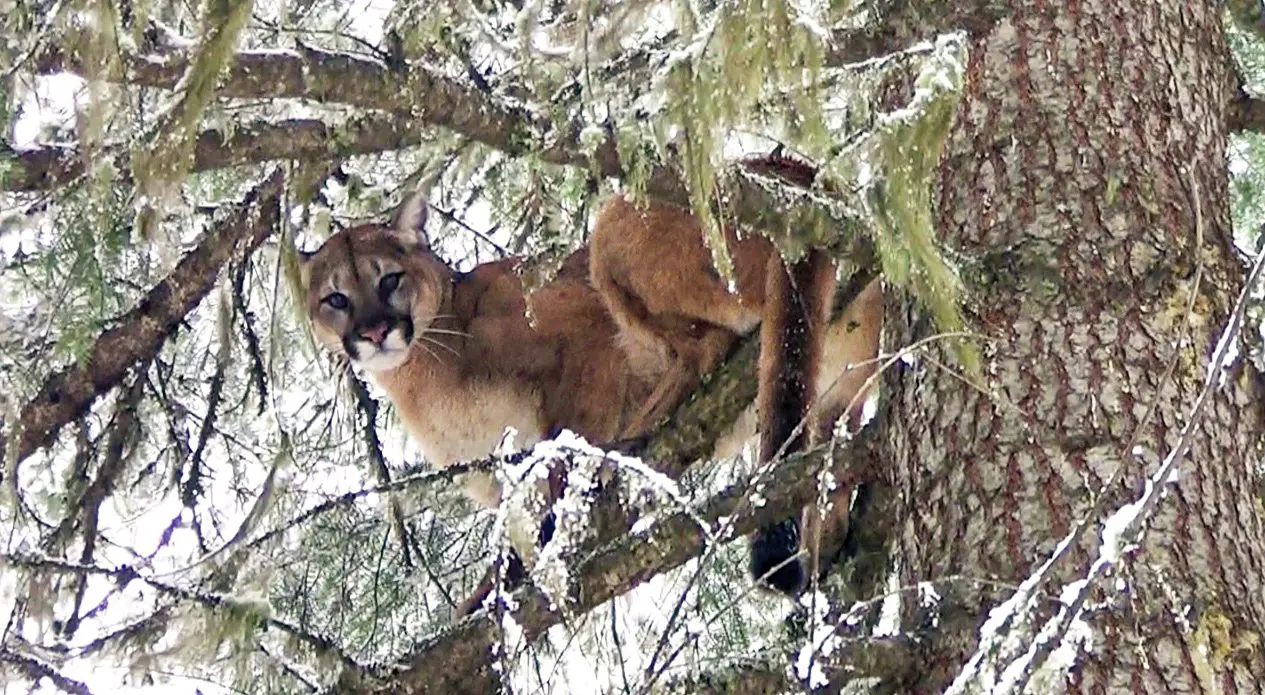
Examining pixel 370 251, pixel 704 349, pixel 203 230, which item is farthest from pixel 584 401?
pixel 203 230

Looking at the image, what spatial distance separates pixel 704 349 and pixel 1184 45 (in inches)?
71.0

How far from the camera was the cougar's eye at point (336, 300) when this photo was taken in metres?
5.84

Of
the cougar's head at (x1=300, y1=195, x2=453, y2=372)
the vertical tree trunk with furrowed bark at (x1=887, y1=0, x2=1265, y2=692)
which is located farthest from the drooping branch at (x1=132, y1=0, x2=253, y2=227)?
the cougar's head at (x1=300, y1=195, x2=453, y2=372)

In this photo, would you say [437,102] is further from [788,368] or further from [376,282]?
A: [376,282]

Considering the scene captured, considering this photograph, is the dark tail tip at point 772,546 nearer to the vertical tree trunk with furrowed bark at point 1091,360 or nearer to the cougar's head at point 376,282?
the vertical tree trunk with furrowed bark at point 1091,360

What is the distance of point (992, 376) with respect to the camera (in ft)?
10.5

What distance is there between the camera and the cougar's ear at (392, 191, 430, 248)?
5.57 meters

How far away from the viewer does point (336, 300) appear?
585 cm

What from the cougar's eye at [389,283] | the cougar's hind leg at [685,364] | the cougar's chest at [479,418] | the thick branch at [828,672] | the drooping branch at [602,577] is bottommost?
the thick branch at [828,672]

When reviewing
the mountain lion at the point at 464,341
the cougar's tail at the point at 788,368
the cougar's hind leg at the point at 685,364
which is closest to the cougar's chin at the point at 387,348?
the mountain lion at the point at 464,341

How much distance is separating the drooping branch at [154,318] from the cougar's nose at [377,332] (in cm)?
145

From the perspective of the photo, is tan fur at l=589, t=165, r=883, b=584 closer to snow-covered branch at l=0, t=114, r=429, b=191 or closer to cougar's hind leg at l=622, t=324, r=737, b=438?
cougar's hind leg at l=622, t=324, r=737, b=438

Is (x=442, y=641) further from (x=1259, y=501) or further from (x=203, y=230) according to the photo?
(x=1259, y=501)

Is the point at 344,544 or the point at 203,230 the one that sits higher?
the point at 203,230
